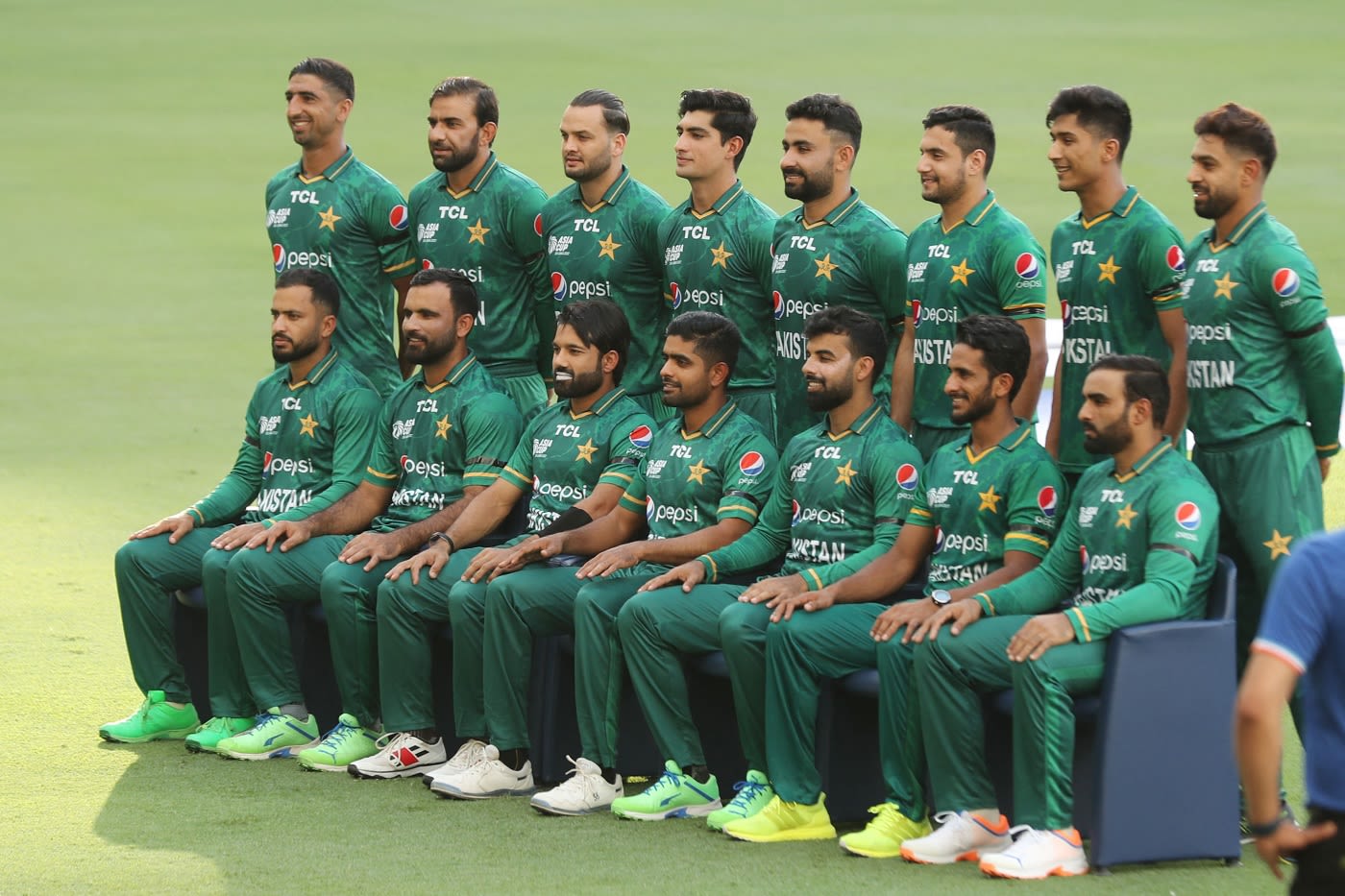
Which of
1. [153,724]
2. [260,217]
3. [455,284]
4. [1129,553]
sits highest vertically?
[455,284]

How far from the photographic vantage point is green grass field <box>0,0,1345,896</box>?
6.31 metres

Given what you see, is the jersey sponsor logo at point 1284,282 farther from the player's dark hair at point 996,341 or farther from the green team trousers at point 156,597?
the green team trousers at point 156,597

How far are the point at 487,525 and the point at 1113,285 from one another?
2378 millimetres

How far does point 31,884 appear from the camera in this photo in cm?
600

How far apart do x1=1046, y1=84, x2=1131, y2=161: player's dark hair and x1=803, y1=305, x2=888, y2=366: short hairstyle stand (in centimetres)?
86

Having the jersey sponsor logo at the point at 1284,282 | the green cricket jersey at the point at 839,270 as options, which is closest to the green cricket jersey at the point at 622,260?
the green cricket jersey at the point at 839,270

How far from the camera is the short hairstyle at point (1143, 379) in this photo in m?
6.00

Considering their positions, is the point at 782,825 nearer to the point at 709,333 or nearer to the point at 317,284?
the point at 709,333

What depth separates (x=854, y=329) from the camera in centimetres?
673

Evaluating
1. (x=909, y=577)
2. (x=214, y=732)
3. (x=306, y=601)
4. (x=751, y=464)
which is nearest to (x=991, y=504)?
(x=909, y=577)

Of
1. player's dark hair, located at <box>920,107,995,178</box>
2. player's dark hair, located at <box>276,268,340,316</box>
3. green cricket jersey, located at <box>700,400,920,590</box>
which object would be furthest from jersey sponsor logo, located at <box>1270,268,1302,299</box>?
player's dark hair, located at <box>276,268,340,316</box>

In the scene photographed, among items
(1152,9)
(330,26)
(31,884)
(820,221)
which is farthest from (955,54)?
(31,884)

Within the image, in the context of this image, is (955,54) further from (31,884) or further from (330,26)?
(31,884)

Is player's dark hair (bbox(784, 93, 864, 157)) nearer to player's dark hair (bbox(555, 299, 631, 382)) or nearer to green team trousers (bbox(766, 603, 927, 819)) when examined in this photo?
player's dark hair (bbox(555, 299, 631, 382))
